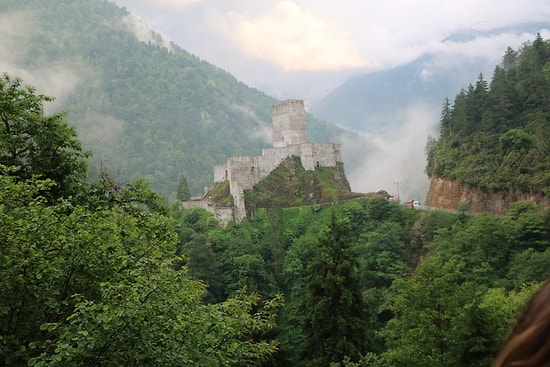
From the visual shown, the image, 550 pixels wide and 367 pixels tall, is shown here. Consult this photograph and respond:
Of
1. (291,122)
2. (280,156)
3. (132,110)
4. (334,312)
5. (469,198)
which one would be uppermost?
(132,110)

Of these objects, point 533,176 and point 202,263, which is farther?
point 202,263

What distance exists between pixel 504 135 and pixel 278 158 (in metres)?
25.2

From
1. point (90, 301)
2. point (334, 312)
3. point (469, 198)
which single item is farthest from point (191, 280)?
point (469, 198)

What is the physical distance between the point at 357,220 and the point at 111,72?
15822 cm

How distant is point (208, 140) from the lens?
573 feet

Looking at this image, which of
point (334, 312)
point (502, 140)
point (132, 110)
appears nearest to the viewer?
point (334, 312)

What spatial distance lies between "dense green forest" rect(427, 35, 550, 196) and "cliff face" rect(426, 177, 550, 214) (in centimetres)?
62

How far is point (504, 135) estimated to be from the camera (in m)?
48.4

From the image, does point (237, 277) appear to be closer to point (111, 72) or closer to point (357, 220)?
point (357, 220)

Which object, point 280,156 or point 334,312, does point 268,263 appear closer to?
point 280,156

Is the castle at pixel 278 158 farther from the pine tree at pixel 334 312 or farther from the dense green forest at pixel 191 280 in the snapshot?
the pine tree at pixel 334 312

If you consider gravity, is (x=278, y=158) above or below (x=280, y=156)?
below

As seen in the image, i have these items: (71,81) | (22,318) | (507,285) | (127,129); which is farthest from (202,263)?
(71,81)

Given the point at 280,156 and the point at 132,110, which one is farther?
the point at 132,110
